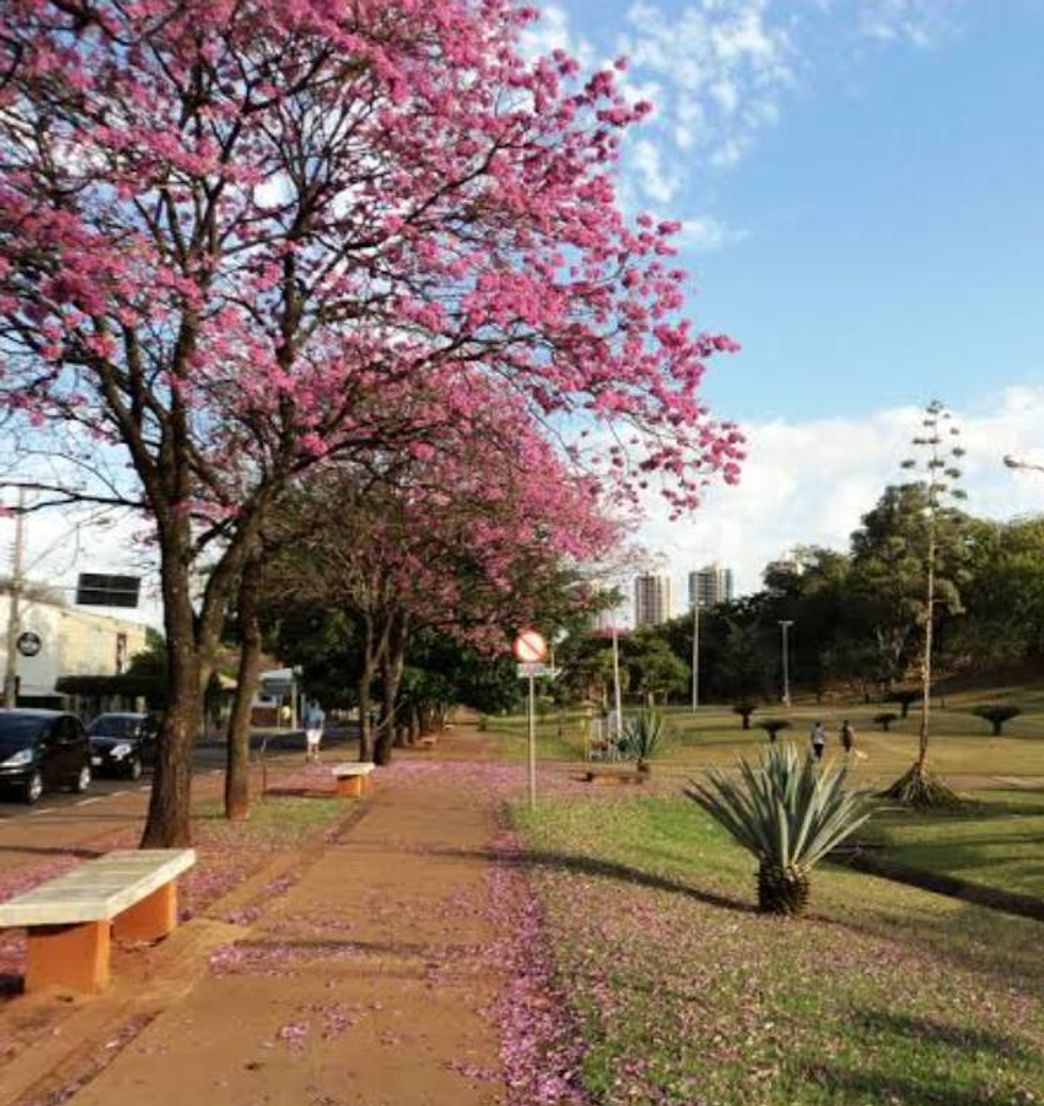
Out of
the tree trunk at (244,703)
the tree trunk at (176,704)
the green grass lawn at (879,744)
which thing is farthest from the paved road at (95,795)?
the green grass lawn at (879,744)

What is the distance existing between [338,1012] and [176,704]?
7.06 m

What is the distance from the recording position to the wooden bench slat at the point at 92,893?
7.07 m

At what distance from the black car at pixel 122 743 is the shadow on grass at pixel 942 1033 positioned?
2528cm

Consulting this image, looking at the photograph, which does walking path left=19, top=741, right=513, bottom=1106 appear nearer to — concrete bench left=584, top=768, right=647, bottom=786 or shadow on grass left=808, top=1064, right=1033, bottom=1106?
shadow on grass left=808, top=1064, right=1033, bottom=1106

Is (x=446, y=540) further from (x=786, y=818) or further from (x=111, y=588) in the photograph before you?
(x=786, y=818)

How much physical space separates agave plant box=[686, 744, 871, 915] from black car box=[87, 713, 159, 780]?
20.3m

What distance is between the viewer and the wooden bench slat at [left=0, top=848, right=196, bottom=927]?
7.07 metres

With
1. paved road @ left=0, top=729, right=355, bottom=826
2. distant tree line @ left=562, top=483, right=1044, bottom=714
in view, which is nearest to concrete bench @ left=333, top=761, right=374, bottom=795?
paved road @ left=0, top=729, right=355, bottom=826

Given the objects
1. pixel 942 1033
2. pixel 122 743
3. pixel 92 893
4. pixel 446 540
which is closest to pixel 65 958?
pixel 92 893

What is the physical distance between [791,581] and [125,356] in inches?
4784

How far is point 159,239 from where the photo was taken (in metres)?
12.1

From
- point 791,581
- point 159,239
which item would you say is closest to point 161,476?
point 159,239

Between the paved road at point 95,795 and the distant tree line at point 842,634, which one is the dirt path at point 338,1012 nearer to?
the paved road at point 95,795

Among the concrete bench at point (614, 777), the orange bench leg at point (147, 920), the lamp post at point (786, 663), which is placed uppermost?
the lamp post at point (786, 663)
